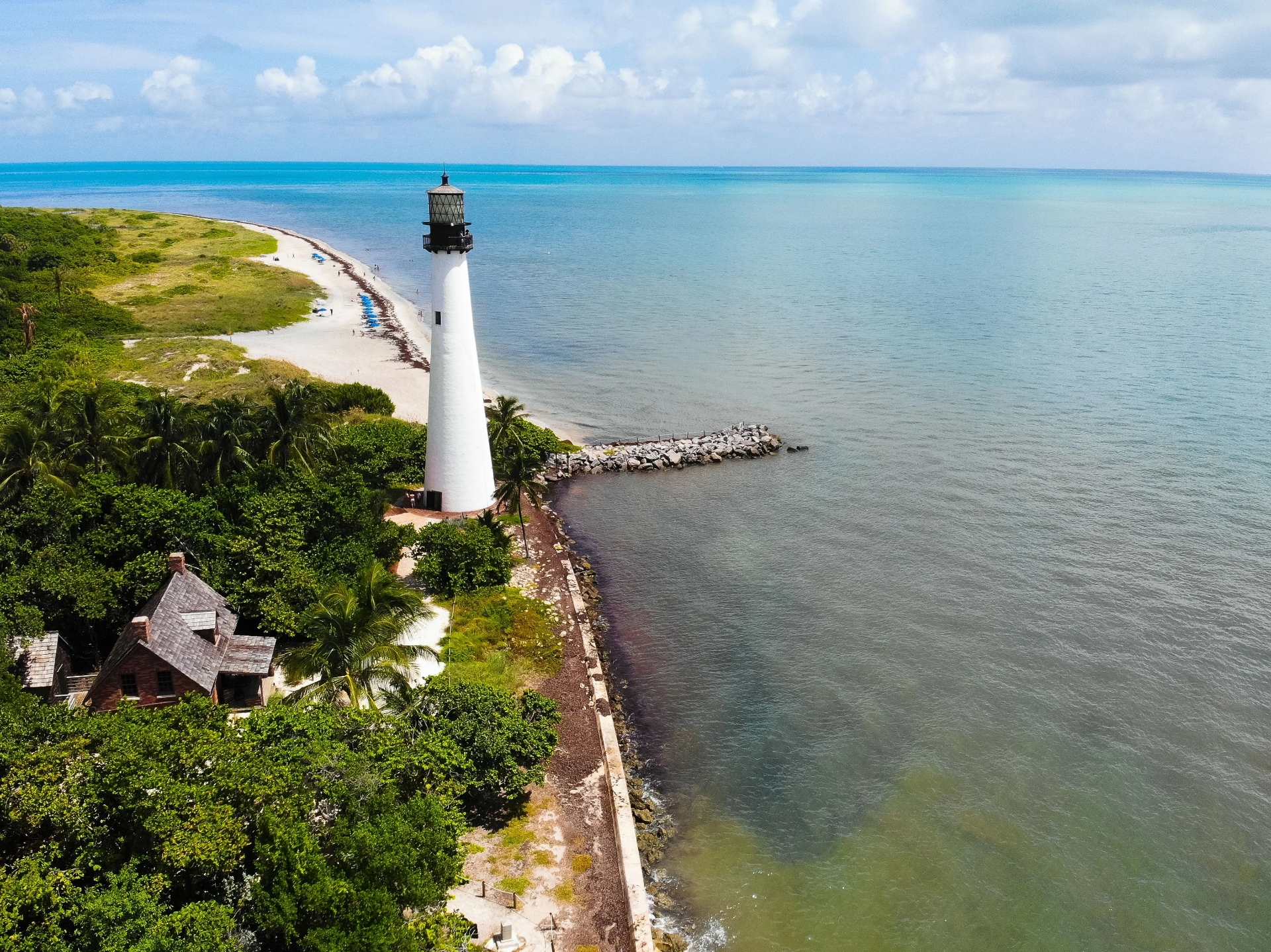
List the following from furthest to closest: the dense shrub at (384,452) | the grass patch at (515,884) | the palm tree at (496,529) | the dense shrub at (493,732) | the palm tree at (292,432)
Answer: the dense shrub at (384,452) < the palm tree at (496,529) < the palm tree at (292,432) < the dense shrub at (493,732) < the grass patch at (515,884)

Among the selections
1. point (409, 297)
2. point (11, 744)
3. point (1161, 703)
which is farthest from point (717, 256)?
point (11, 744)

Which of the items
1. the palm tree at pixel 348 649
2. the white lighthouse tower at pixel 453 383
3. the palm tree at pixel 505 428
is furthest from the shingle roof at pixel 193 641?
the palm tree at pixel 505 428

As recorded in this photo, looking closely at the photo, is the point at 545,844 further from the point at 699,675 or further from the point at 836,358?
the point at 836,358

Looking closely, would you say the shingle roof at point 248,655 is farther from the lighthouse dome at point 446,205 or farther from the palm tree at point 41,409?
the lighthouse dome at point 446,205

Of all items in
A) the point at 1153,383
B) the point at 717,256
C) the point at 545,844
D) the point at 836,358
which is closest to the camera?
the point at 545,844

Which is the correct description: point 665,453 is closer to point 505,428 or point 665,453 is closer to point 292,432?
point 505,428
